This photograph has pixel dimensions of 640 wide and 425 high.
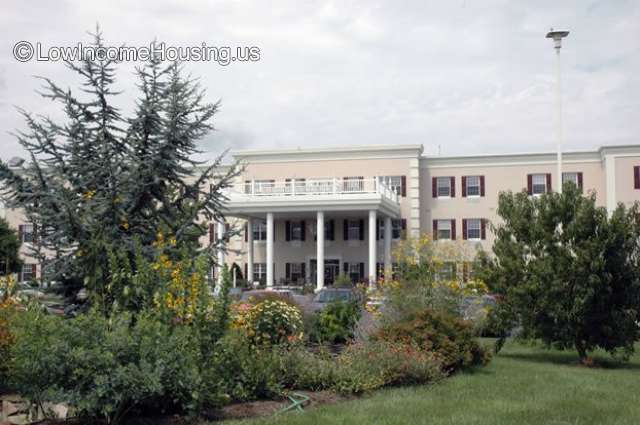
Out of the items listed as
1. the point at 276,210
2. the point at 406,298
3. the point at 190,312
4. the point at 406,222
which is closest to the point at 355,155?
→ the point at 406,222

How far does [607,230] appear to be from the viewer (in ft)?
48.5

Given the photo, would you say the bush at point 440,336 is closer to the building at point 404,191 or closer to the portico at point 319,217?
the portico at point 319,217

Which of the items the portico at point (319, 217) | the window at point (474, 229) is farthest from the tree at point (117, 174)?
the window at point (474, 229)

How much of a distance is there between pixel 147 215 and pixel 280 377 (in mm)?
3833

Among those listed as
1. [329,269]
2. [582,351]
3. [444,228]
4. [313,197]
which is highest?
[313,197]

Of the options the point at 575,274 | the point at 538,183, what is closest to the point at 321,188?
the point at 538,183

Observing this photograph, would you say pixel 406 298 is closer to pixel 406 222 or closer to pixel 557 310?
pixel 557 310

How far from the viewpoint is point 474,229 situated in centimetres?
4375

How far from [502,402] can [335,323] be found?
22.2 feet

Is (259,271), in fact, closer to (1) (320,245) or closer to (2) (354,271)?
(2) (354,271)

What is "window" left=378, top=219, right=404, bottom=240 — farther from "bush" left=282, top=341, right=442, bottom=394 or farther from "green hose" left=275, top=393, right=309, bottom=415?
"green hose" left=275, top=393, right=309, bottom=415

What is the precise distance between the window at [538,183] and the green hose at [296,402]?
3588cm

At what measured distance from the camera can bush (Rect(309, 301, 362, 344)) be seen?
15914mm

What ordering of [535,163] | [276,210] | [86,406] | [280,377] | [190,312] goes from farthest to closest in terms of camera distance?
[535,163] < [276,210] < [280,377] < [190,312] < [86,406]
